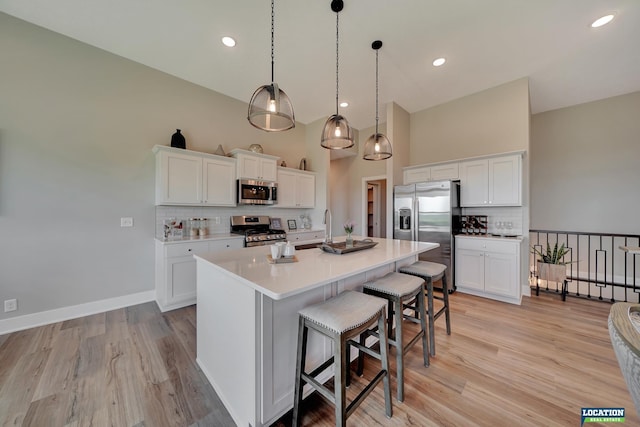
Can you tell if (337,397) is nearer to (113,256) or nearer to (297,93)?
(113,256)

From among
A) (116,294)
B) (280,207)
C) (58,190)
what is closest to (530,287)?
(280,207)

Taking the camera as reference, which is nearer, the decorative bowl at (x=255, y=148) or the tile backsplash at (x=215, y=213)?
the tile backsplash at (x=215, y=213)

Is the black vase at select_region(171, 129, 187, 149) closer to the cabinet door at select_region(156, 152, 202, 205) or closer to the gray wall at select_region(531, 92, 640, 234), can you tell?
the cabinet door at select_region(156, 152, 202, 205)

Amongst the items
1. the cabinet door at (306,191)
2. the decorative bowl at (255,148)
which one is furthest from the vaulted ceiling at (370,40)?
the cabinet door at (306,191)

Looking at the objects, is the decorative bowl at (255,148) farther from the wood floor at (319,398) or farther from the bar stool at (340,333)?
the bar stool at (340,333)

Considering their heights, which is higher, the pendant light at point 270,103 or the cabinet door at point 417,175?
the pendant light at point 270,103

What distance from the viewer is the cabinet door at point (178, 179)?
10.4ft

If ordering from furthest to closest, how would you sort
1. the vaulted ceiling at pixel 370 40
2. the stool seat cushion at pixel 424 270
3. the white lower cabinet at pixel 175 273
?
the white lower cabinet at pixel 175 273 < the vaulted ceiling at pixel 370 40 < the stool seat cushion at pixel 424 270

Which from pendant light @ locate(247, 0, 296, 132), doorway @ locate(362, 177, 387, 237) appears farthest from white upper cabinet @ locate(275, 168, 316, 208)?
pendant light @ locate(247, 0, 296, 132)

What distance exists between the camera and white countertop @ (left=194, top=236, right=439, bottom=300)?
3.88 feet

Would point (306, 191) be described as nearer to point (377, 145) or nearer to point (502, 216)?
point (377, 145)

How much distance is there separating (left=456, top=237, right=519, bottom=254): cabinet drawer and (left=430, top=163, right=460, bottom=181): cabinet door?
43.7 inches

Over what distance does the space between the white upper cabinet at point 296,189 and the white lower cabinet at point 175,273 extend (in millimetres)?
1807

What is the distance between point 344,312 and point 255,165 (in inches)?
132
